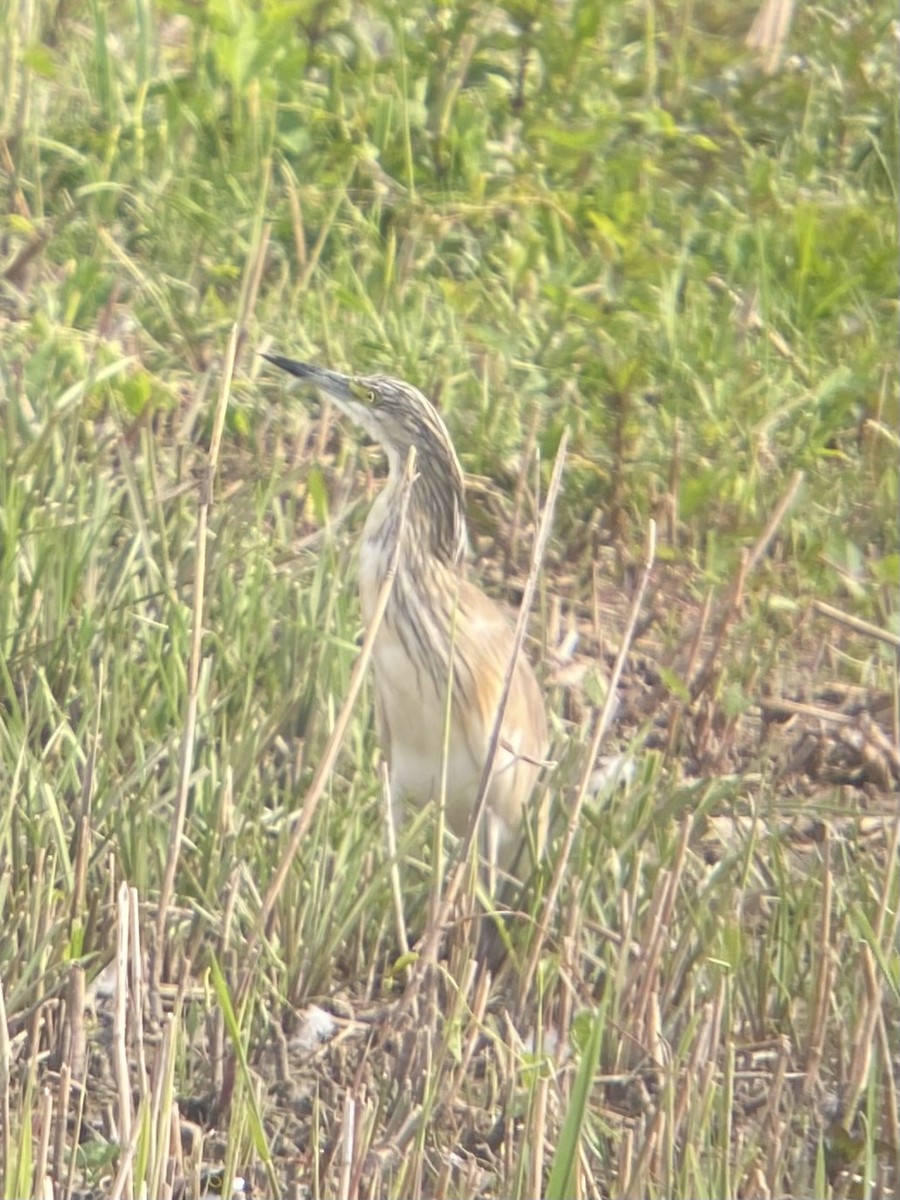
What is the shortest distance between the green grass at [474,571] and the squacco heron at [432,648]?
0.13 m

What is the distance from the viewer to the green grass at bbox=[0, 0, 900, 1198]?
3355mm

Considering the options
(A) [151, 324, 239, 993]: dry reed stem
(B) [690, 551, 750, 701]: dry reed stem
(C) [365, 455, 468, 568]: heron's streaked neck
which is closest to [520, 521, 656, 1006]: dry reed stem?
(A) [151, 324, 239, 993]: dry reed stem

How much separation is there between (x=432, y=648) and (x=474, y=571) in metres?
0.85

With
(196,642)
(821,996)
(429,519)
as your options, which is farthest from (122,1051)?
(429,519)

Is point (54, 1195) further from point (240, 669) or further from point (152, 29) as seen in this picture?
point (152, 29)

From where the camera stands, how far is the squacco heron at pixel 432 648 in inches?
170

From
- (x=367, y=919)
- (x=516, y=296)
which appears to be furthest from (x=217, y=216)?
(x=367, y=919)

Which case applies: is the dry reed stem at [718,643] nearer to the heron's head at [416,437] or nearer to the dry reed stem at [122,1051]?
the heron's head at [416,437]

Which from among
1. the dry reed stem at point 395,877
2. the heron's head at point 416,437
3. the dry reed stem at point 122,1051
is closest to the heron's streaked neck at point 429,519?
the heron's head at point 416,437

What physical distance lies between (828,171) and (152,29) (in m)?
1.93

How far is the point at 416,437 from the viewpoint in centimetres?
450

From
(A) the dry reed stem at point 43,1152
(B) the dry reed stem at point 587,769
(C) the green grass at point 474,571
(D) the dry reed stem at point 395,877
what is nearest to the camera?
(A) the dry reed stem at point 43,1152

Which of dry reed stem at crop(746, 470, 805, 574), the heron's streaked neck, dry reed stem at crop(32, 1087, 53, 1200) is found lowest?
dry reed stem at crop(32, 1087, 53, 1200)

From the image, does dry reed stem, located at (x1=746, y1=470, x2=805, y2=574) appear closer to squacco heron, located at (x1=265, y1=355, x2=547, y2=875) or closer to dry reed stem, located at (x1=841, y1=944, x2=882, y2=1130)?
squacco heron, located at (x1=265, y1=355, x2=547, y2=875)
